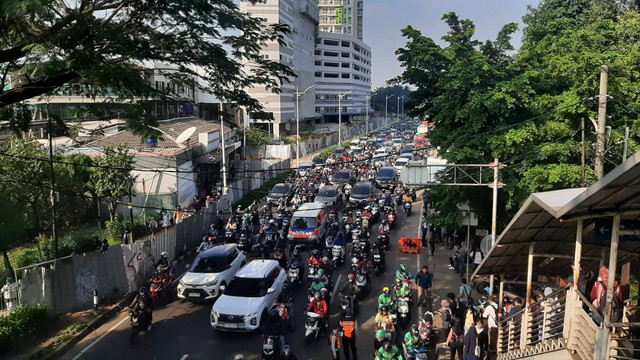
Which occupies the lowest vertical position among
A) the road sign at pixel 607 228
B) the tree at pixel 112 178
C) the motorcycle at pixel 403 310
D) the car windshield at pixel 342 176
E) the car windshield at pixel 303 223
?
the motorcycle at pixel 403 310

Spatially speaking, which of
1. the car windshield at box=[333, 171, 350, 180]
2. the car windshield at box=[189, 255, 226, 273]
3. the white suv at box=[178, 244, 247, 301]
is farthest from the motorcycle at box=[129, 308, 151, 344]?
the car windshield at box=[333, 171, 350, 180]

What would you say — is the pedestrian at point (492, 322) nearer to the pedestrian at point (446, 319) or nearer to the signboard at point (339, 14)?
the pedestrian at point (446, 319)

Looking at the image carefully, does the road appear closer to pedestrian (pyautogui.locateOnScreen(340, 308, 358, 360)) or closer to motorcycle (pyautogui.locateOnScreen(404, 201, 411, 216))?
pedestrian (pyautogui.locateOnScreen(340, 308, 358, 360))

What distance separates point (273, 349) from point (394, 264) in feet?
33.9

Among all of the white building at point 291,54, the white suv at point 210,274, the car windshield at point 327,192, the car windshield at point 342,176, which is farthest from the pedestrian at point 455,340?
the white building at point 291,54

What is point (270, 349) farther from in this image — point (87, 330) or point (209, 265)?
point (87, 330)

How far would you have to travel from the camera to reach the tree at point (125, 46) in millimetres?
7406

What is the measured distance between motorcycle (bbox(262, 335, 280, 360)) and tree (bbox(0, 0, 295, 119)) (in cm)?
539

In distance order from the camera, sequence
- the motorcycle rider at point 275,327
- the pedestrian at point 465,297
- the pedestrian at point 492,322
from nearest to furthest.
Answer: the pedestrian at point 492,322 → the motorcycle rider at point 275,327 → the pedestrian at point 465,297

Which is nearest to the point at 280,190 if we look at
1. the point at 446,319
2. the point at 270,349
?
the point at 446,319

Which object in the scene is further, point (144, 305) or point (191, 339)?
point (144, 305)

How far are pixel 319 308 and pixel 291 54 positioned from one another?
2719 inches

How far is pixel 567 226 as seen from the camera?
844 cm

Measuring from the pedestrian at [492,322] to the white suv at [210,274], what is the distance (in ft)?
27.0
